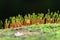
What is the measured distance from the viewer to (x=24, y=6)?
13.6 ft

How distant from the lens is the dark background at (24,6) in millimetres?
4066

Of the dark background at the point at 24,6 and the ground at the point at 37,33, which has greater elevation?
the dark background at the point at 24,6

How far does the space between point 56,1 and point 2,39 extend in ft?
5.77

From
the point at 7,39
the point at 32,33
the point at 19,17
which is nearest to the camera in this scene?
the point at 7,39

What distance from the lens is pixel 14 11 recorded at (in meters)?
4.10

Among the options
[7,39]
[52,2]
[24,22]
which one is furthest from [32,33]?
[52,2]

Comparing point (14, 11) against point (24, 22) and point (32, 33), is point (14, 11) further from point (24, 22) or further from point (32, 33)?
point (32, 33)

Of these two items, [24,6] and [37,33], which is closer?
[37,33]

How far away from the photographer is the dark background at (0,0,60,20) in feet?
13.3

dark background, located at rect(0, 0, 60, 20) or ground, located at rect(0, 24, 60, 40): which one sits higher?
dark background, located at rect(0, 0, 60, 20)

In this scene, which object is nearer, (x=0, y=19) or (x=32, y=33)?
(x=32, y=33)

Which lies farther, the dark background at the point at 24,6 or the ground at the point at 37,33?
the dark background at the point at 24,6

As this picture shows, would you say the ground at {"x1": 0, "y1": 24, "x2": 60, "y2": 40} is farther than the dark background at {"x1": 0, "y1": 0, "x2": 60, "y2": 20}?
No

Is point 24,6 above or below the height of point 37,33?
above
